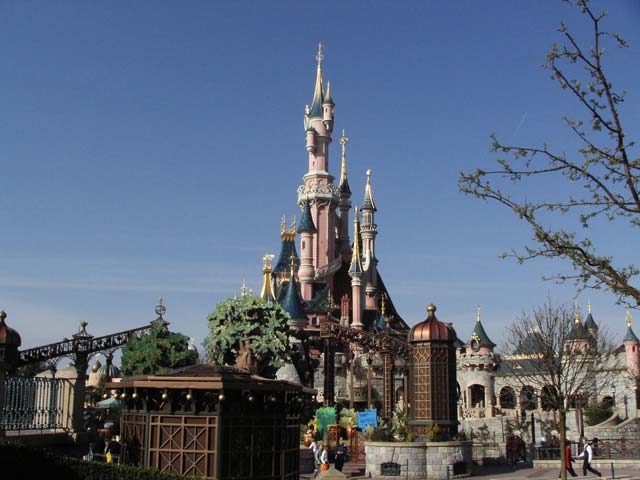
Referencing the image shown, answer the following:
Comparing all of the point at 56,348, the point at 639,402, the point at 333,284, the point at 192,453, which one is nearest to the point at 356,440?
the point at 56,348

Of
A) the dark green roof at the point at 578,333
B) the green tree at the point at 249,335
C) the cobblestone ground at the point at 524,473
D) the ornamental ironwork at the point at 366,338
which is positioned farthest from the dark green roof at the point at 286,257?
the cobblestone ground at the point at 524,473

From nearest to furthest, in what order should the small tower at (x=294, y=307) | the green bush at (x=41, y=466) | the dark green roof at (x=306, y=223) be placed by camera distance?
the green bush at (x=41, y=466) → the small tower at (x=294, y=307) → the dark green roof at (x=306, y=223)

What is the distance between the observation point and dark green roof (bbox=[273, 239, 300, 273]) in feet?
239

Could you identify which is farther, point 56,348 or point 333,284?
point 333,284

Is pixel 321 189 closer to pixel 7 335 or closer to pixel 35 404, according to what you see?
pixel 7 335

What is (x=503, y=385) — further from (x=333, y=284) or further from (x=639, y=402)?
(x=333, y=284)

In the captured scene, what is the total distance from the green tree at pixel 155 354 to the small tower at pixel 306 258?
36515 mm

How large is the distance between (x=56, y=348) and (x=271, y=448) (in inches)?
976

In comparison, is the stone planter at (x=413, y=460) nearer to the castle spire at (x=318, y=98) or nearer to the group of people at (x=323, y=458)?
the group of people at (x=323, y=458)

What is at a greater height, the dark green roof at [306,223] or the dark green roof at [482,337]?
the dark green roof at [306,223]

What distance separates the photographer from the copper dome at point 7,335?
21.1m

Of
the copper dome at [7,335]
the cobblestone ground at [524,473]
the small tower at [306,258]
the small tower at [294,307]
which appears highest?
the small tower at [306,258]

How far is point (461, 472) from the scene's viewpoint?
2328cm

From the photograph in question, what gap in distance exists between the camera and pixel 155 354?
99.8 ft
